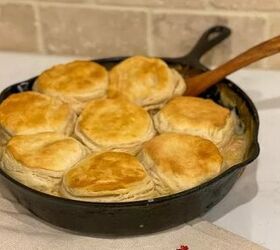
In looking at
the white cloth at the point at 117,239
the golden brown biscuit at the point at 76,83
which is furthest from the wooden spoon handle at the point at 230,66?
the white cloth at the point at 117,239

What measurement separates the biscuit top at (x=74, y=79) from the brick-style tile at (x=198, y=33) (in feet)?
0.64

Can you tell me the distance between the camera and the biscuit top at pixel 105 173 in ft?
2.38

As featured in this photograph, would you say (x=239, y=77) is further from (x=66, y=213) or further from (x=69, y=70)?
(x=66, y=213)

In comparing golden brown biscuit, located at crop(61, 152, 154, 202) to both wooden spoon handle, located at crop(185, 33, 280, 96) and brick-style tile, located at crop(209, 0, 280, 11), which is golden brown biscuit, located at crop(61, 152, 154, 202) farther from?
brick-style tile, located at crop(209, 0, 280, 11)

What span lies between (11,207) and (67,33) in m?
0.44

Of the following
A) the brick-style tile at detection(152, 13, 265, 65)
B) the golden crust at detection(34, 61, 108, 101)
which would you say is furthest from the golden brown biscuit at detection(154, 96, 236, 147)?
the brick-style tile at detection(152, 13, 265, 65)

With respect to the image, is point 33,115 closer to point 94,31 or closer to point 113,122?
point 113,122

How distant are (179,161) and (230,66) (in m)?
0.23

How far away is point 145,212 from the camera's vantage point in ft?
2.35

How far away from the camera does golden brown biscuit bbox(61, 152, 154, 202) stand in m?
0.72

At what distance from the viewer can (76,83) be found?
0.93 meters

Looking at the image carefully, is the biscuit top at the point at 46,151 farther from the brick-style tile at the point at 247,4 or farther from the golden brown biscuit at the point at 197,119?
the brick-style tile at the point at 247,4

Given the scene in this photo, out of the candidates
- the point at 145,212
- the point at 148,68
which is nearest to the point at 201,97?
the point at 148,68

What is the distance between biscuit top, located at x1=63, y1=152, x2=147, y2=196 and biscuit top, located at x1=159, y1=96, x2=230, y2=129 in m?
0.11
